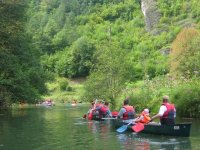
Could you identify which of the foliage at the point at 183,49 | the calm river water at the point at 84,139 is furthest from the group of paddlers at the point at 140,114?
the foliage at the point at 183,49

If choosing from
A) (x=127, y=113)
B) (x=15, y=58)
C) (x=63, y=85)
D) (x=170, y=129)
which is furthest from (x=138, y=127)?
(x=63, y=85)

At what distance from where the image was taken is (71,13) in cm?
15750

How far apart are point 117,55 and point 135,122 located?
73.2ft

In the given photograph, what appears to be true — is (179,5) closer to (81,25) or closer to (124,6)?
(124,6)

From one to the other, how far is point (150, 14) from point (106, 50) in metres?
81.1

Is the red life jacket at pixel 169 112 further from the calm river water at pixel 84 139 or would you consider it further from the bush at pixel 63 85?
the bush at pixel 63 85

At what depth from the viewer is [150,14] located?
12306 centimetres

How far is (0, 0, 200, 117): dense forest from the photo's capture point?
36.0 metres

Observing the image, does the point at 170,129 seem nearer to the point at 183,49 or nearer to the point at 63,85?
the point at 183,49

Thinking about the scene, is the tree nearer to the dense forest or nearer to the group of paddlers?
the dense forest

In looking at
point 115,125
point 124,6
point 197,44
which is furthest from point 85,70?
point 115,125

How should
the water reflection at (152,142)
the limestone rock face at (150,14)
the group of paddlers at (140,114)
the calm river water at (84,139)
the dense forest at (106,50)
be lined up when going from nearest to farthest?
the water reflection at (152,142) → the calm river water at (84,139) → the group of paddlers at (140,114) → the dense forest at (106,50) → the limestone rock face at (150,14)

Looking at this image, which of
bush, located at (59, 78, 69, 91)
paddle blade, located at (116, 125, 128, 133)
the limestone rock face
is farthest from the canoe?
the limestone rock face

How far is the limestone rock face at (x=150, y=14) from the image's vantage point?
393 feet
